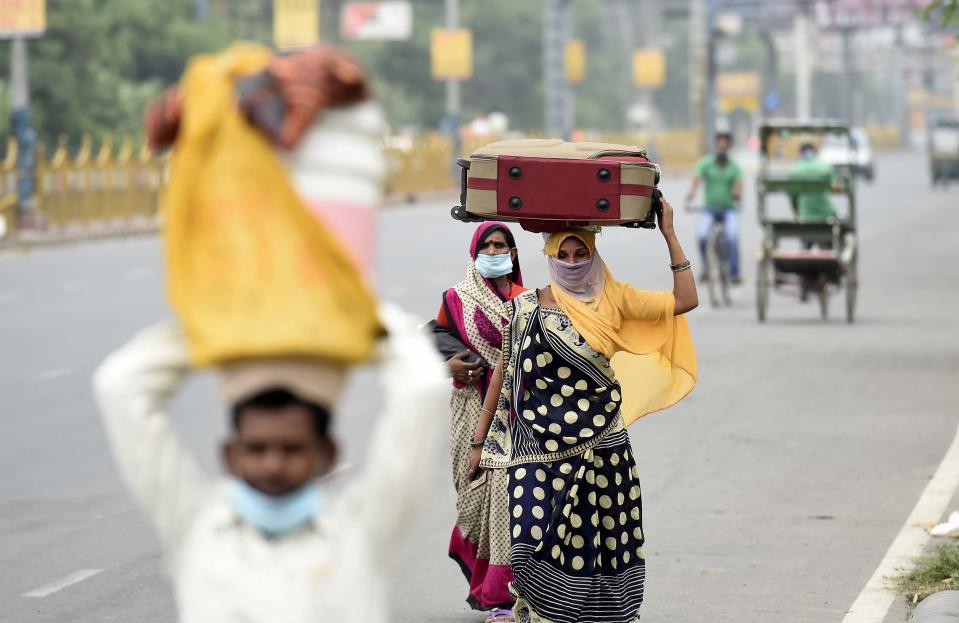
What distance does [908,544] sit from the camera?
8.34m

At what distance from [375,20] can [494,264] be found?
58.8 meters

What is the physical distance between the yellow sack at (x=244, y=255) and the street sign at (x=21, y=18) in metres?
28.9

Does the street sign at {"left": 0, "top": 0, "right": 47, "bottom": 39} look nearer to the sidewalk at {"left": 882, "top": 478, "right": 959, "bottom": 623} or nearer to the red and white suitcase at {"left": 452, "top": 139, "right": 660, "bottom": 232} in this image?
the sidewalk at {"left": 882, "top": 478, "right": 959, "bottom": 623}

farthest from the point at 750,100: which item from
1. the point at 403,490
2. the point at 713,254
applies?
the point at 403,490

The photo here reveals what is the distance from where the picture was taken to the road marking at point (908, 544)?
7199mm

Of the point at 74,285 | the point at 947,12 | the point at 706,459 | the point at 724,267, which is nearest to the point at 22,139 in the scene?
the point at 74,285

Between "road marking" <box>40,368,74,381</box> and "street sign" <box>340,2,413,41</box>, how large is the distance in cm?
5031

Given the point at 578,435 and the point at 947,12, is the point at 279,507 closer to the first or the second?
the point at 578,435

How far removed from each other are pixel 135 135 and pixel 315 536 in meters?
47.2

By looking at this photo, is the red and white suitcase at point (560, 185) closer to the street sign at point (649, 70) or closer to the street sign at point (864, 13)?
the street sign at point (649, 70)

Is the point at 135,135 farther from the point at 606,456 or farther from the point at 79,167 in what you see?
the point at 606,456

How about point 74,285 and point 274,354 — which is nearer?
point 274,354

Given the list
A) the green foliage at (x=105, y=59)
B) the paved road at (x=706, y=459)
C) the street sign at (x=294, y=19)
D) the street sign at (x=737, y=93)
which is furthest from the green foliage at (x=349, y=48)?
the paved road at (x=706, y=459)

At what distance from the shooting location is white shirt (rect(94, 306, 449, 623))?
2842 mm
